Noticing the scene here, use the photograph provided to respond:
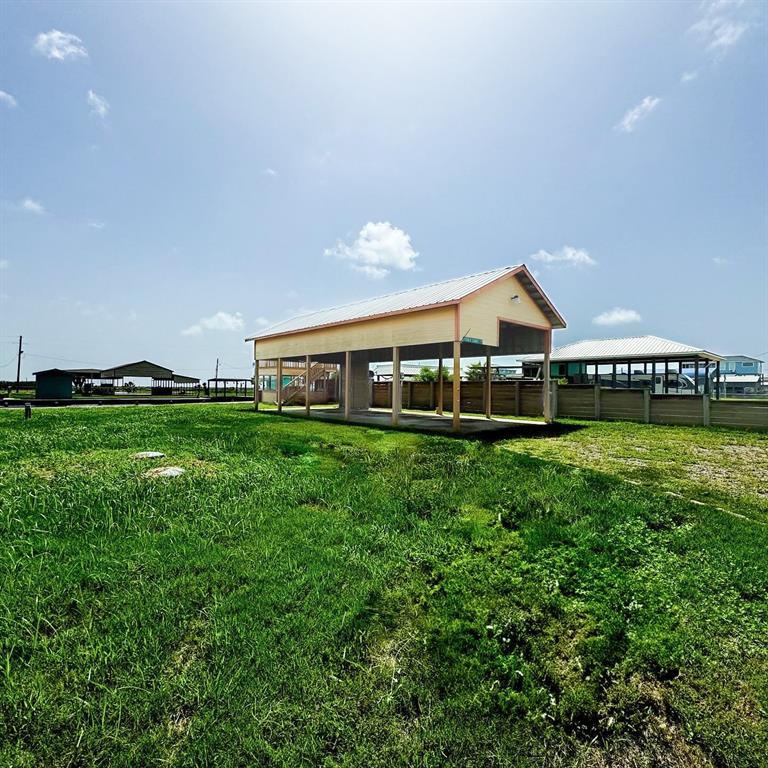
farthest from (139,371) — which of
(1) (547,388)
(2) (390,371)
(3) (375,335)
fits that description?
(1) (547,388)

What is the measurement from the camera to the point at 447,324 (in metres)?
13.2

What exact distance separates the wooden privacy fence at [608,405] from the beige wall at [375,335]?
6.80 m

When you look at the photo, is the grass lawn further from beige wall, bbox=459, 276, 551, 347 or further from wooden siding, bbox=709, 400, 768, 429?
wooden siding, bbox=709, 400, 768, 429

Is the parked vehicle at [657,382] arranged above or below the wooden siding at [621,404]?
above

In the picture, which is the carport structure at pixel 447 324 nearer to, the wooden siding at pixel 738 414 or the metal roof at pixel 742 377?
the wooden siding at pixel 738 414

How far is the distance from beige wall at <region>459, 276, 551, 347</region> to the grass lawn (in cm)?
827

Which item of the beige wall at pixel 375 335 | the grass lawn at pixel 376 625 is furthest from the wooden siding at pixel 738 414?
the grass lawn at pixel 376 625

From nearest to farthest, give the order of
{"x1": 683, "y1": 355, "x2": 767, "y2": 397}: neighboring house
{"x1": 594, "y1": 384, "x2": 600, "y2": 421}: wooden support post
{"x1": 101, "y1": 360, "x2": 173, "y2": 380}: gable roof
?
1. {"x1": 594, "y1": 384, "x2": 600, "y2": 421}: wooden support post
2. {"x1": 101, "y1": 360, "x2": 173, "y2": 380}: gable roof
3. {"x1": 683, "y1": 355, "x2": 767, "y2": 397}: neighboring house

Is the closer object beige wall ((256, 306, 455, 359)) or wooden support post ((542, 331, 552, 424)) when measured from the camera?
beige wall ((256, 306, 455, 359))

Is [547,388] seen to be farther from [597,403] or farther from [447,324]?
[447,324]

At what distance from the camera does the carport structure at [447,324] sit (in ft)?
43.7

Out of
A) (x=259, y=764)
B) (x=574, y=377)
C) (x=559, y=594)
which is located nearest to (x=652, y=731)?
(x=559, y=594)

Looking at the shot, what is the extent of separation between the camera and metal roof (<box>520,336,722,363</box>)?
76.7ft

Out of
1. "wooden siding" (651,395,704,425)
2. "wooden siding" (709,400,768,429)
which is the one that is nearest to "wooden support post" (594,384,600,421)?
"wooden siding" (651,395,704,425)
